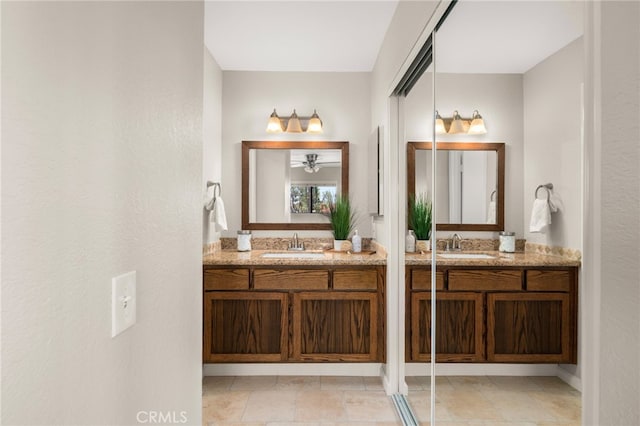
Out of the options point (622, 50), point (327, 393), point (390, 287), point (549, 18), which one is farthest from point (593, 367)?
point (327, 393)

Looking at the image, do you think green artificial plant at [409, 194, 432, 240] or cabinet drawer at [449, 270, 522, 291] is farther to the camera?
green artificial plant at [409, 194, 432, 240]

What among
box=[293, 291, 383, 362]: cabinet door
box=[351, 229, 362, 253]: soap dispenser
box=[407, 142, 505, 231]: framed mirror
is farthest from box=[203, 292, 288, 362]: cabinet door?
box=[407, 142, 505, 231]: framed mirror

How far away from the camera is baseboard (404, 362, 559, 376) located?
3.79ft

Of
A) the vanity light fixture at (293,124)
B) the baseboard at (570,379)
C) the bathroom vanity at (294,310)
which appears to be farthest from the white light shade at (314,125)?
the baseboard at (570,379)

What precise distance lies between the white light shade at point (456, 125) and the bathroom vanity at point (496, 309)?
55cm

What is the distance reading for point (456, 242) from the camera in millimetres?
1842

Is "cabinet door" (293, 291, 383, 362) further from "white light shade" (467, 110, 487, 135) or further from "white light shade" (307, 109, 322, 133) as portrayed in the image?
"white light shade" (467, 110, 487, 135)

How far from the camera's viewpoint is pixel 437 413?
196 centimetres

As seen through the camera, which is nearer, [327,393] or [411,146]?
[411,146]

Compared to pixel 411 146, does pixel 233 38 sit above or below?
above

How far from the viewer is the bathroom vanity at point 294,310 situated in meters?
3.07

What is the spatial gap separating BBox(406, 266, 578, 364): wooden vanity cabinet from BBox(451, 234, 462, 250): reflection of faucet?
119 mm

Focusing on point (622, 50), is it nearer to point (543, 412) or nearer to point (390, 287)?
point (543, 412)

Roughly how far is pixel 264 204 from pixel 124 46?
2.98m
